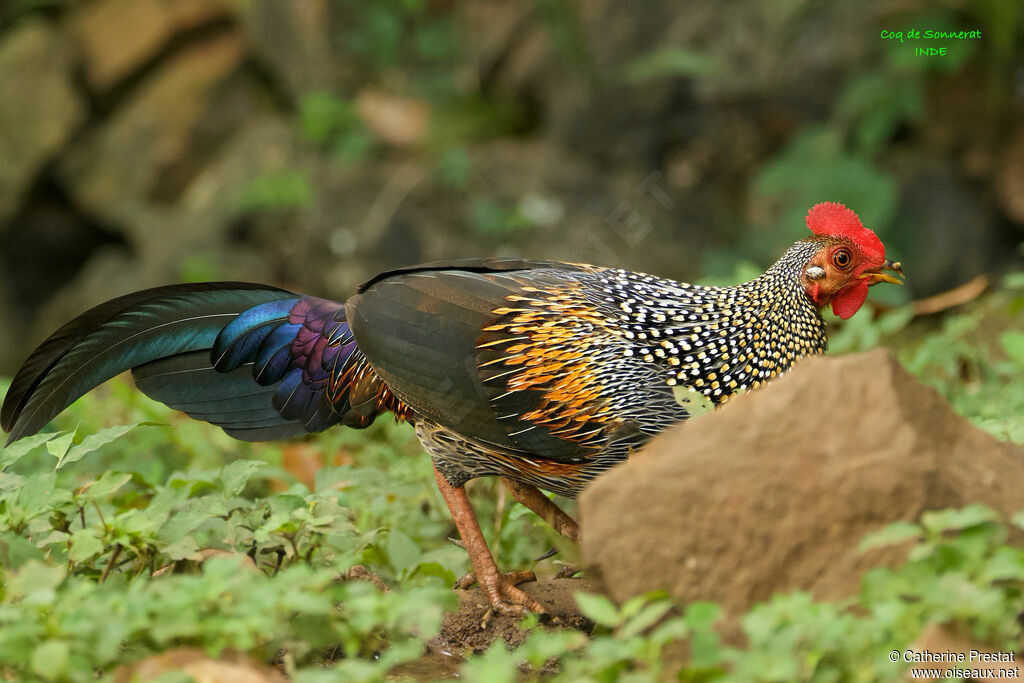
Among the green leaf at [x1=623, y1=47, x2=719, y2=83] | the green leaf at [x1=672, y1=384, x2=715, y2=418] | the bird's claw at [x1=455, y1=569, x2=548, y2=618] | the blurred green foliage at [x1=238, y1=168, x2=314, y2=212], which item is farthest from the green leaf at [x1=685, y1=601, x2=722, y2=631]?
the blurred green foliage at [x1=238, y1=168, x2=314, y2=212]

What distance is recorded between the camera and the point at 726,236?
27.6 ft

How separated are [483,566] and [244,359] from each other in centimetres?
124

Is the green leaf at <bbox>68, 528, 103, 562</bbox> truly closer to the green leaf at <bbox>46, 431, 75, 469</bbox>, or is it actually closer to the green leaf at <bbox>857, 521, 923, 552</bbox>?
the green leaf at <bbox>46, 431, 75, 469</bbox>

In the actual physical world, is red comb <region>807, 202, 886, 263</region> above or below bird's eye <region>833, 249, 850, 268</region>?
above

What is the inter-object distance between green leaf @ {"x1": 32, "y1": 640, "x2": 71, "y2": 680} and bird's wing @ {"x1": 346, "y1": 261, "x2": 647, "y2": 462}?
4.75 feet

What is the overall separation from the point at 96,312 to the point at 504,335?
5.06 feet

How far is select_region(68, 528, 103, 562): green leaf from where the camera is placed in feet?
8.78

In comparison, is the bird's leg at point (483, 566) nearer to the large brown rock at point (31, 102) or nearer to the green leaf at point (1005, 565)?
the green leaf at point (1005, 565)

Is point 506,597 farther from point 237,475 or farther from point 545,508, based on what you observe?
point 237,475

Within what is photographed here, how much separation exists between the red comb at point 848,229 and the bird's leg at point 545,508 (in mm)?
1404

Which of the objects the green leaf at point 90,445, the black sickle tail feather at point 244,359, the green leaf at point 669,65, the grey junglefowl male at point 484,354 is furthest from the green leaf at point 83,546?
the green leaf at point 669,65

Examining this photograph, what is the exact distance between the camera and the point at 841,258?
3582mm

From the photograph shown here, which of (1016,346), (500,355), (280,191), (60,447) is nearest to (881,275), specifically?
(1016,346)

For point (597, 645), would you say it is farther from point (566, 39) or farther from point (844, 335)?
point (566, 39)
